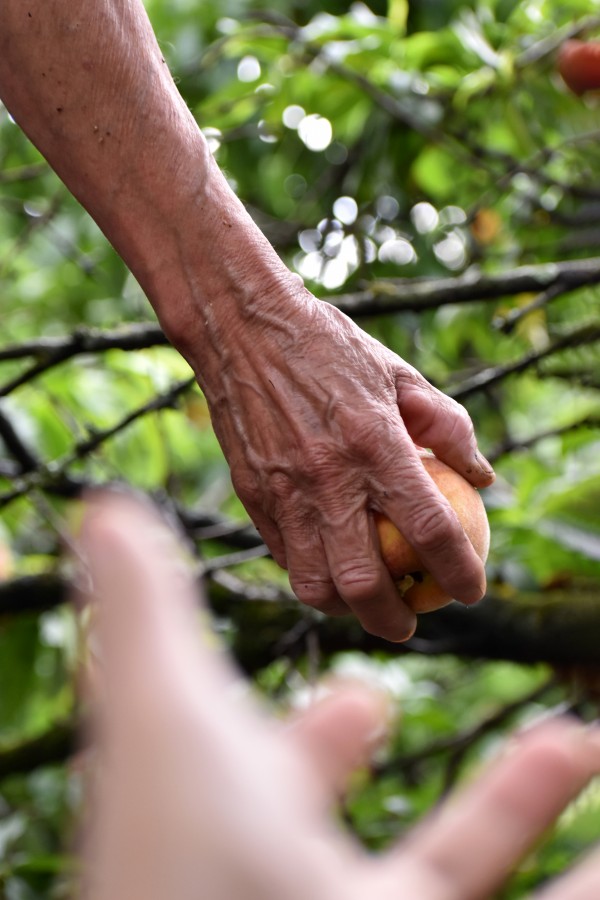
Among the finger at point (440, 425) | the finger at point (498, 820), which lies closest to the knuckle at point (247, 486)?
the finger at point (440, 425)

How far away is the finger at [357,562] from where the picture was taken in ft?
3.93

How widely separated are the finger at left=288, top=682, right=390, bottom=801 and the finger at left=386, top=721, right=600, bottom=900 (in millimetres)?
52

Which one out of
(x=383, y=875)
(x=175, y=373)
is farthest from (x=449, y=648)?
(x=383, y=875)

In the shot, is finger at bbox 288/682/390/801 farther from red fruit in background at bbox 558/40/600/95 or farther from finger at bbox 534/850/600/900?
red fruit in background at bbox 558/40/600/95

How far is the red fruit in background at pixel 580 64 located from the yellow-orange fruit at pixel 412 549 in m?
1.55

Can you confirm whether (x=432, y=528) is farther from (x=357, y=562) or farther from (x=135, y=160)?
(x=135, y=160)

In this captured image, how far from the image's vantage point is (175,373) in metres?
2.68

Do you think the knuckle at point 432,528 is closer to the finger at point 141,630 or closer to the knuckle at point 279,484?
the knuckle at point 279,484

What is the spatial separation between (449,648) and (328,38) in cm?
147

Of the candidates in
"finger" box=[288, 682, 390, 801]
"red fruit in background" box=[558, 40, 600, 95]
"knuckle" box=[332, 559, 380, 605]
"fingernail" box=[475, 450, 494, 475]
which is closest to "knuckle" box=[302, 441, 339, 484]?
"knuckle" box=[332, 559, 380, 605]

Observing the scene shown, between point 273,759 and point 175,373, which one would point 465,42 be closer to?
point 175,373

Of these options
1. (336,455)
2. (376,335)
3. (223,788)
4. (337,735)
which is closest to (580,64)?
(376,335)

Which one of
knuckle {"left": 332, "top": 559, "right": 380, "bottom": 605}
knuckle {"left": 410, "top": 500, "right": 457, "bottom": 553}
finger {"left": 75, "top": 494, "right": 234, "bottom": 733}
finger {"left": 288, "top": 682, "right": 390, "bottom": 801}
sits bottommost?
knuckle {"left": 332, "top": 559, "right": 380, "bottom": 605}

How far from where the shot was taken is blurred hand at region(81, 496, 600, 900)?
0.47m
